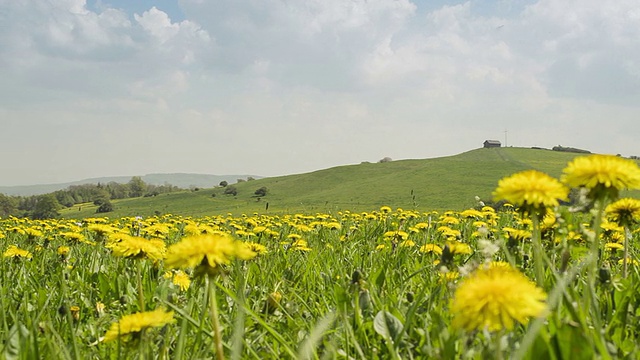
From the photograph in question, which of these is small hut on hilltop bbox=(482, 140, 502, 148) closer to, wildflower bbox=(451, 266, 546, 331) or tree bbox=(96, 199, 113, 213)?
tree bbox=(96, 199, 113, 213)

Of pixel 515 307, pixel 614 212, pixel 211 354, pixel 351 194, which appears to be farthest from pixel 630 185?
pixel 351 194

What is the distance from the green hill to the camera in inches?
3238

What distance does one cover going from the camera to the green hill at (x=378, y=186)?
82.2 metres

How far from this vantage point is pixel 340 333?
2271mm

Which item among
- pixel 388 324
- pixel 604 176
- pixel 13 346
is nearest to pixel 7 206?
pixel 13 346

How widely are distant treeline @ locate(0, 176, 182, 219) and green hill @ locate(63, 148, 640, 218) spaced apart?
496 centimetres

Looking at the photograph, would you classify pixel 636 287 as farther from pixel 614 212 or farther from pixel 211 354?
pixel 211 354

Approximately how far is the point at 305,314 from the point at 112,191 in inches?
6497

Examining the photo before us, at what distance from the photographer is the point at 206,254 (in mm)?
1601

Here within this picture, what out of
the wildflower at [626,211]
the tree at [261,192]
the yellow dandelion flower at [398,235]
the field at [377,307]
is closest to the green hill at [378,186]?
the tree at [261,192]

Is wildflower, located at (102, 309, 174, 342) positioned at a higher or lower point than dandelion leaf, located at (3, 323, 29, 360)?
higher

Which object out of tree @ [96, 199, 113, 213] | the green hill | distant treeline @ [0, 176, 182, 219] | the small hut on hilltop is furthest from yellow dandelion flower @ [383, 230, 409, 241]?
the small hut on hilltop

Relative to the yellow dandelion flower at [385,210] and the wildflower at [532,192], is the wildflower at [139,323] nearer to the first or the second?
the wildflower at [532,192]

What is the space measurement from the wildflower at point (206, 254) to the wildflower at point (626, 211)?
6.97 feet
